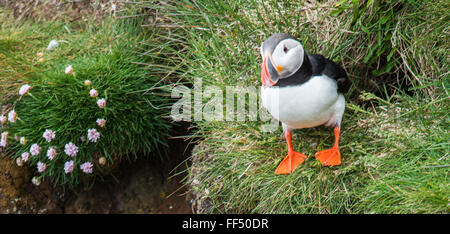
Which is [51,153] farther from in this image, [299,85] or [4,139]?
[299,85]

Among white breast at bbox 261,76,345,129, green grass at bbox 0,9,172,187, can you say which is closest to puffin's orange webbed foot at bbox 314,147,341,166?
white breast at bbox 261,76,345,129

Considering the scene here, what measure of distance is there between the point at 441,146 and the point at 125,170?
2560mm

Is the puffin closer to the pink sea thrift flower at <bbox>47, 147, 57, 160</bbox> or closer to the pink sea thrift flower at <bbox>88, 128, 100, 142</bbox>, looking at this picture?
the pink sea thrift flower at <bbox>88, 128, 100, 142</bbox>

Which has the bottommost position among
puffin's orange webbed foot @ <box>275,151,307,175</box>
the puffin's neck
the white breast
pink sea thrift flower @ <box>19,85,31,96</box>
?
puffin's orange webbed foot @ <box>275,151,307,175</box>

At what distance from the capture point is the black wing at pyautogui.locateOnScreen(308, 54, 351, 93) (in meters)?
2.07

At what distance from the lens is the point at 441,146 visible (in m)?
1.97

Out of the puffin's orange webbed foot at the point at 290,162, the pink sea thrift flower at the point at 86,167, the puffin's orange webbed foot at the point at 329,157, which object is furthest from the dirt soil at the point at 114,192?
the puffin's orange webbed foot at the point at 329,157

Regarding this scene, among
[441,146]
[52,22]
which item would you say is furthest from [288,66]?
[52,22]

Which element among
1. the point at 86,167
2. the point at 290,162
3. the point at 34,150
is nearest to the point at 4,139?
the point at 34,150

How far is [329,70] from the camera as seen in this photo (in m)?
2.11

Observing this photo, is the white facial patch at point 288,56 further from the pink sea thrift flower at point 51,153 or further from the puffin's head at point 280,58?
the pink sea thrift flower at point 51,153

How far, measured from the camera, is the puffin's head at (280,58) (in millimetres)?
1919

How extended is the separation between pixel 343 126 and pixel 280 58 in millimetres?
764

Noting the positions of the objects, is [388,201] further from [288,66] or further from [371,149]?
[288,66]
